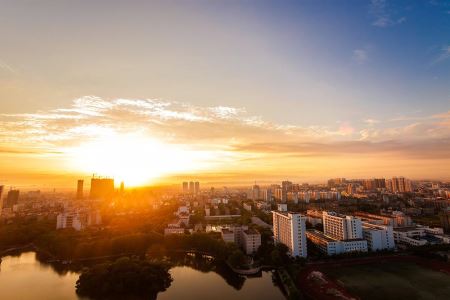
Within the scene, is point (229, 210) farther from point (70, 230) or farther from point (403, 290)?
point (403, 290)

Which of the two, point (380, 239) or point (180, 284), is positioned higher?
point (380, 239)

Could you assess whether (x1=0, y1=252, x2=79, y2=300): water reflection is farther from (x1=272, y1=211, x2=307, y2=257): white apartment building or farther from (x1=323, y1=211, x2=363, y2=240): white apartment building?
(x1=323, y1=211, x2=363, y2=240): white apartment building

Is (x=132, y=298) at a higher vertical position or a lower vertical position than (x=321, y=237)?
lower

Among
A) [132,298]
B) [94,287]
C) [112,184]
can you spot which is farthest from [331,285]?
[112,184]

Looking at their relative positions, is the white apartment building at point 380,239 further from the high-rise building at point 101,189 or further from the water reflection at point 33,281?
the high-rise building at point 101,189

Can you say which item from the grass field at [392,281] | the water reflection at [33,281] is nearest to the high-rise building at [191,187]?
the water reflection at [33,281]

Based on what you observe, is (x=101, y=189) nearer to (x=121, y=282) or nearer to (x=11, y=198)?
(x=11, y=198)

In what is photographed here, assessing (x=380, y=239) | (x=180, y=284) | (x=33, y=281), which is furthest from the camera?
(x=380, y=239)

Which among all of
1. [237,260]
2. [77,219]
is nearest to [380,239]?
[237,260]
